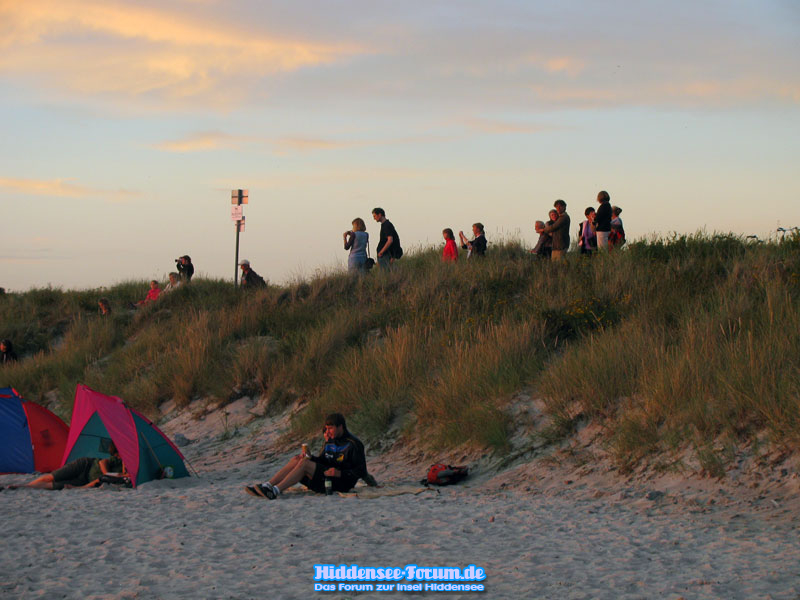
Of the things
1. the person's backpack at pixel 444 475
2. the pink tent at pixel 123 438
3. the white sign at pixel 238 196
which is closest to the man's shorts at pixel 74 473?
the pink tent at pixel 123 438

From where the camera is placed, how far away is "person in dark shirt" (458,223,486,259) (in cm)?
1722

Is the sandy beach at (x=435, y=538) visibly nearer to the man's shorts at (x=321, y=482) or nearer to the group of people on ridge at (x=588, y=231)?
the man's shorts at (x=321, y=482)

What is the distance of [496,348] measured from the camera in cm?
1138

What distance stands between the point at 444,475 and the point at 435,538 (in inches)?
101

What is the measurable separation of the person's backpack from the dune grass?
30.4 inches

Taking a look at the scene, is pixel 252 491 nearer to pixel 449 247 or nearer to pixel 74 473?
pixel 74 473

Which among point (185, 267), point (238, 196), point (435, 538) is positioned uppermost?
point (238, 196)

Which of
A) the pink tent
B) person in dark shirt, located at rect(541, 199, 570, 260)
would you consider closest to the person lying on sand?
the pink tent

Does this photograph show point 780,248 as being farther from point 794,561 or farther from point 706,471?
point 794,561

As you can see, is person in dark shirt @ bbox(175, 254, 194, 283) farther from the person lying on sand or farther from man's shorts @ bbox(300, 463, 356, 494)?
man's shorts @ bbox(300, 463, 356, 494)

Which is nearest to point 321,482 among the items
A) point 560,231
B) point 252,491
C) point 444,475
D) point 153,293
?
point 252,491

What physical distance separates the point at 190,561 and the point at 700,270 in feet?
32.7

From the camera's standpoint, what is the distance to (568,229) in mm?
15695

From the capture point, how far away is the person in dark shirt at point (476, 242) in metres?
17.2
